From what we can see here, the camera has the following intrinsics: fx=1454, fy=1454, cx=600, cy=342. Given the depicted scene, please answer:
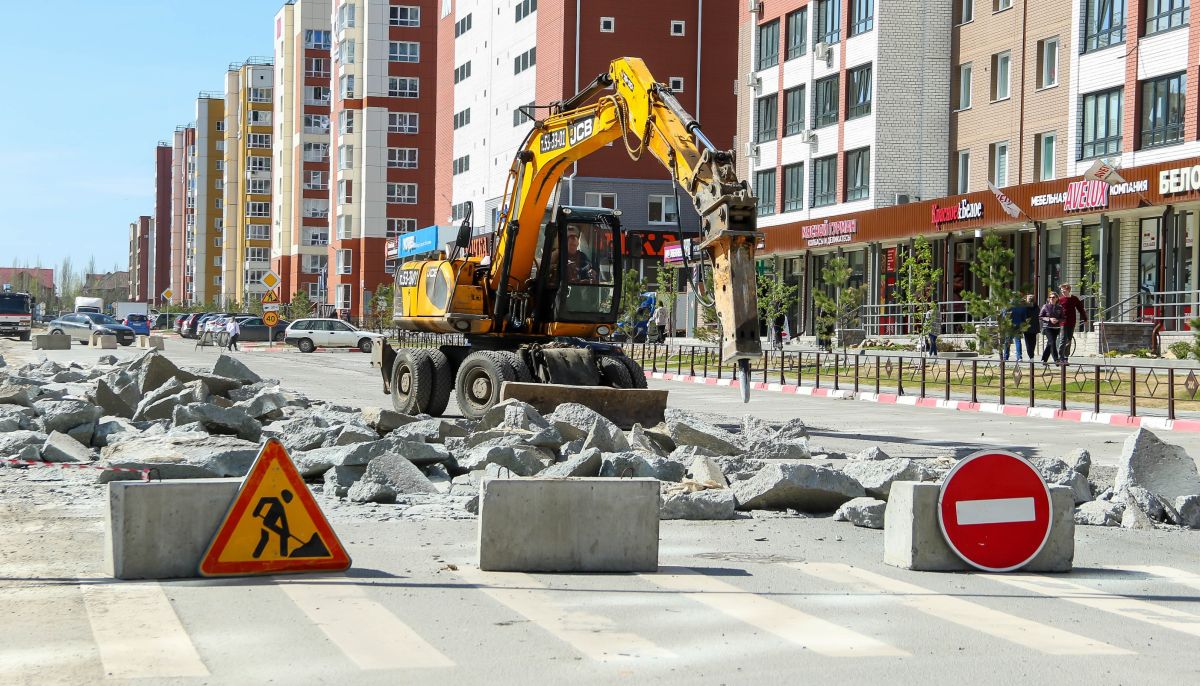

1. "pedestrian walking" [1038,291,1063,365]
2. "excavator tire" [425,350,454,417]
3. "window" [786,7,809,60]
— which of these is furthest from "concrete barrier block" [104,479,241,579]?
"window" [786,7,809,60]

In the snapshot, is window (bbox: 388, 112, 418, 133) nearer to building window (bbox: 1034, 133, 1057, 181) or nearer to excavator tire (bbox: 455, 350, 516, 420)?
building window (bbox: 1034, 133, 1057, 181)

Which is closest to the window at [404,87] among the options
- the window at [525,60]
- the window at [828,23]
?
the window at [525,60]

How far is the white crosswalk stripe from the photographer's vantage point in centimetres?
672

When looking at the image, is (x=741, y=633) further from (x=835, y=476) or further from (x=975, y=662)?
(x=835, y=476)

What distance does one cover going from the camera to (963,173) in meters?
50.1

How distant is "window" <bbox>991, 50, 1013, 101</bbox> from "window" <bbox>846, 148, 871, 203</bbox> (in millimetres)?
5520

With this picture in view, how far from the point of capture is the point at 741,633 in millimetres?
6871

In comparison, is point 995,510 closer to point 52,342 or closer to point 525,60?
point 52,342

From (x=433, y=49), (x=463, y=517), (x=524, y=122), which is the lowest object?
(x=463, y=517)

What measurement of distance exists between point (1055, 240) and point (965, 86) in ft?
27.2

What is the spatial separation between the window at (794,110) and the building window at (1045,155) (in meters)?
13.0

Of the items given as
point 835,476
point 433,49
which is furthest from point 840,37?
point 433,49

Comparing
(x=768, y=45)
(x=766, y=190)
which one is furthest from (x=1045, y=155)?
(x=768, y=45)

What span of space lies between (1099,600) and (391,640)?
3.98 m
